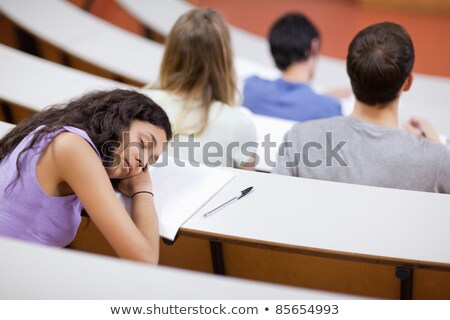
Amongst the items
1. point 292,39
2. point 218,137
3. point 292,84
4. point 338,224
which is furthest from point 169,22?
point 338,224

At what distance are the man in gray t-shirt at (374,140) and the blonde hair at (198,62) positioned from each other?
0.42 meters

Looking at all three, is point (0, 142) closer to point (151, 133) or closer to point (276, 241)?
Result: point (151, 133)

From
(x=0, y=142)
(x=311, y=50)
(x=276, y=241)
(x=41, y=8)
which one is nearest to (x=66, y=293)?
(x=276, y=241)

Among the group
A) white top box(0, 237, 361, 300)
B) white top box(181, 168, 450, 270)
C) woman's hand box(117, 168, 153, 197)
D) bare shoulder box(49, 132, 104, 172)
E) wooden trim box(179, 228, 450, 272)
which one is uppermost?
bare shoulder box(49, 132, 104, 172)

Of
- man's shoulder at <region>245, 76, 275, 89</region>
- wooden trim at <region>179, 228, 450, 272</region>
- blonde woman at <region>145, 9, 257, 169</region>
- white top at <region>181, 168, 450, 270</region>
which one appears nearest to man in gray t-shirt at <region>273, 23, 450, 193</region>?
white top at <region>181, 168, 450, 270</region>

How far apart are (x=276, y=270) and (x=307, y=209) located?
22 centimetres

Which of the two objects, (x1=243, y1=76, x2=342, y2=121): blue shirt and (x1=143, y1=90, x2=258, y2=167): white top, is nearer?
(x1=143, y1=90, x2=258, y2=167): white top

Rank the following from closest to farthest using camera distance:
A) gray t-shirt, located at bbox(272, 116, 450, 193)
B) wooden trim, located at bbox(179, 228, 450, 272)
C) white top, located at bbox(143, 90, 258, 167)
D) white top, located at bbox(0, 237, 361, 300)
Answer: white top, located at bbox(0, 237, 361, 300), wooden trim, located at bbox(179, 228, 450, 272), gray t-shirt, located at bbox(272, 116, 450, 193), white top, located at bbox(143, 90, 258, 167)

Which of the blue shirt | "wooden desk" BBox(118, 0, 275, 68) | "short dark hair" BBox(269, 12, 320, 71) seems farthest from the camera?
"wooden desk" BBox(118, 0, 275, 68)

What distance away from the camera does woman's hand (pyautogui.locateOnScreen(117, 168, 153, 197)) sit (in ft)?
5.30

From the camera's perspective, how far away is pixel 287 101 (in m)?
2.63

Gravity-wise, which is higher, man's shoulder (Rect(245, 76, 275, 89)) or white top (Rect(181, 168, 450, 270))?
man's shoulder (Rect(245, 76, 275, 89))

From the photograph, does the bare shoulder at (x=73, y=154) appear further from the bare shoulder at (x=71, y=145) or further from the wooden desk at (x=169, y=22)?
the wooden desk at (x=169, y=22)

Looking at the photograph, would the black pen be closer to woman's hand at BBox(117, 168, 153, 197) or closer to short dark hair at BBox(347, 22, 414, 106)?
woman's hand at BBox(117, 168, 153, 197)
